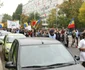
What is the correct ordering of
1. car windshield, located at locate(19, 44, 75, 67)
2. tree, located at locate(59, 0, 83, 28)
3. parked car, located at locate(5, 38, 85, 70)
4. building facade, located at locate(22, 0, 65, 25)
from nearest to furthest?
1. parked car, located at locate(5, 38, 85, 70)
2. car windshield, located at locate(19, 44, 75, 67)
3. tree, located at locate(59, 0, 83, 28)
4. building facade, located at locate(22, 0, 65, 25)

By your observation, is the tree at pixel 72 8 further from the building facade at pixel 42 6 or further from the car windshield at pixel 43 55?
the car windshield at pixel 43 55

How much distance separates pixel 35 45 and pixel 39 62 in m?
A: 0.67

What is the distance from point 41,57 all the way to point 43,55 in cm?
10

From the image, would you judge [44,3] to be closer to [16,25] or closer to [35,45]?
[16,25]

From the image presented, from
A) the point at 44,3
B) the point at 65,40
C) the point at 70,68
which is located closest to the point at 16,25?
the point at 65,40

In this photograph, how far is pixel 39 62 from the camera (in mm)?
6352

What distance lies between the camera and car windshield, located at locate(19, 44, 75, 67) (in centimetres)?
635

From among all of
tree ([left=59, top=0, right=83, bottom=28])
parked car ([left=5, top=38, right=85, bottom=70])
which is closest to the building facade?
tree ([left=59, top=0, right=83, bottom=28])

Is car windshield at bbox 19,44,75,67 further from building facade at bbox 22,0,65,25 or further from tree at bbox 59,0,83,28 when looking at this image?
building facade at bbox 22,0,65,25

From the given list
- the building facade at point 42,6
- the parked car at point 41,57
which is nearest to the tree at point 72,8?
the building facade at point 42,6

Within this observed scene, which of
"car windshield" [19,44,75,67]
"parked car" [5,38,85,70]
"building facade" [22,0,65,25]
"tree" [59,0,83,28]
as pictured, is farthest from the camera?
"building facade" [22,0,65,25]

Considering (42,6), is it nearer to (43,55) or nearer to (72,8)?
(72,8)

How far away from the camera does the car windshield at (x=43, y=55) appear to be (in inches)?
250

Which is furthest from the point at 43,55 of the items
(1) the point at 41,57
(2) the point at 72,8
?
(2) the point at 72,8
